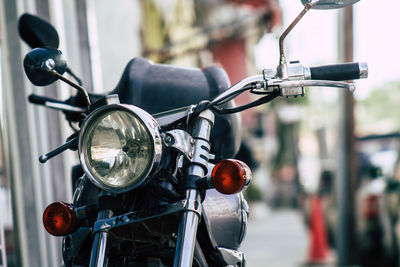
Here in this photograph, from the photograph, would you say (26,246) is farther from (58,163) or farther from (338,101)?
(338,101)

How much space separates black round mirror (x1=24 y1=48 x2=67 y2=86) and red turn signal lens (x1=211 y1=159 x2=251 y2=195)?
0.72 meters

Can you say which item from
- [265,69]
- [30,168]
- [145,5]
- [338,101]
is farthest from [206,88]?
[145,5]

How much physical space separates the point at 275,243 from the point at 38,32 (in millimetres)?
7897

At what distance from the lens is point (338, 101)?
21.6 ft

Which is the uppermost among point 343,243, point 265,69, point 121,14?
point 121,14

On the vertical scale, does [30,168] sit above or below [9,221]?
above

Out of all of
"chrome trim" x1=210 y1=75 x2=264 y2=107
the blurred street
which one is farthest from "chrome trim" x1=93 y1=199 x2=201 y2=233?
the blurred street

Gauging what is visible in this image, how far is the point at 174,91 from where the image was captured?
7.62 ft

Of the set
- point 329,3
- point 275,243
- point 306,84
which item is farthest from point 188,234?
point 275,243

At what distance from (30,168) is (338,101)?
412cm

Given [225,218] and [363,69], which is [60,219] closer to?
[225,218]

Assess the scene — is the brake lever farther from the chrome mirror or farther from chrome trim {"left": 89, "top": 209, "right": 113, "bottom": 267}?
chrome trim {"left": 89, "top": 209, "right": 113, "bottom": 267}

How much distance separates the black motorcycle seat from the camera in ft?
7.43

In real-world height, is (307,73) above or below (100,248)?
above
